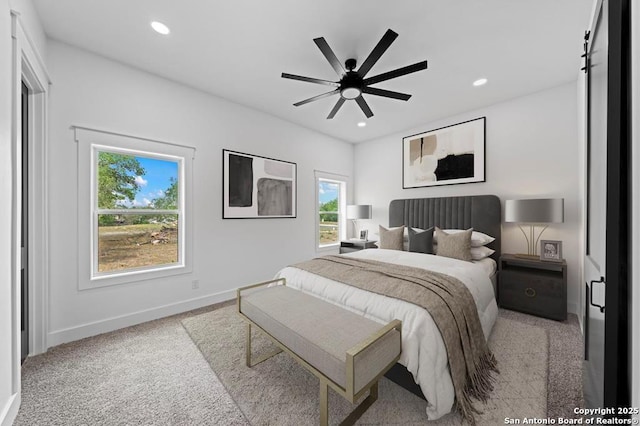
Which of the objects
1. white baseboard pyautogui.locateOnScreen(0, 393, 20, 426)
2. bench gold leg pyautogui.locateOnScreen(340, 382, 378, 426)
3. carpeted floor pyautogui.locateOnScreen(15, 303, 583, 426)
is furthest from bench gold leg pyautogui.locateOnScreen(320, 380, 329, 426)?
white baseboard pyautogui.locateOnScreen(0, 393, 20, 426)

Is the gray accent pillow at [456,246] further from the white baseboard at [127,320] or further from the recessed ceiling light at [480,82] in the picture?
the white baseboard at [127,320]

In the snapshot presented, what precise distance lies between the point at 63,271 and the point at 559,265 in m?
5.27

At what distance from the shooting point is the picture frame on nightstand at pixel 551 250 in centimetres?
289

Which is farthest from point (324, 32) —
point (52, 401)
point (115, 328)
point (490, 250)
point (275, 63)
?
point (115, 328)

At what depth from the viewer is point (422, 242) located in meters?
3.46

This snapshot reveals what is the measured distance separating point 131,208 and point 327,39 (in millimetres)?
2824

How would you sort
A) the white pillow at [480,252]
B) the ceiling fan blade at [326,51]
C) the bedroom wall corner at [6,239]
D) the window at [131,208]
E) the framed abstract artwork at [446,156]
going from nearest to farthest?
1. the bedroom wall corner at [6,239]
2. the ceiling fan blade at [326,51]
3. the window at [131,208]
4. the white pillow at [480,252]
5. the framed abstract artwork at [446,156]

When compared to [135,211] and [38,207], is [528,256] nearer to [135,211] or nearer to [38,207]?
[135,211]

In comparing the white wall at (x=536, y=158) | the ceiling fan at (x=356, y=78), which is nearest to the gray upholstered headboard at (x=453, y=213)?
the white wall at (x=536, y=158)

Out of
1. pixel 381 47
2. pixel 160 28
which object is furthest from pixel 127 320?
pixel 381 47

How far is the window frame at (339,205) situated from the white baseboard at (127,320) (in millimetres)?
2003

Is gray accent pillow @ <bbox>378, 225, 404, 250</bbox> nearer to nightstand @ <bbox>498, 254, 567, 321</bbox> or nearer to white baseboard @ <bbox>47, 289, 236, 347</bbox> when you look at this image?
nightstand @ <bbox>498, 254, 567, 321</bbox>

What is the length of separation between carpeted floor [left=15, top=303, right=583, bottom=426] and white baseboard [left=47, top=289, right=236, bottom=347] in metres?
0.08

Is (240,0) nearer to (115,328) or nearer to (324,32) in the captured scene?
(324,32)
